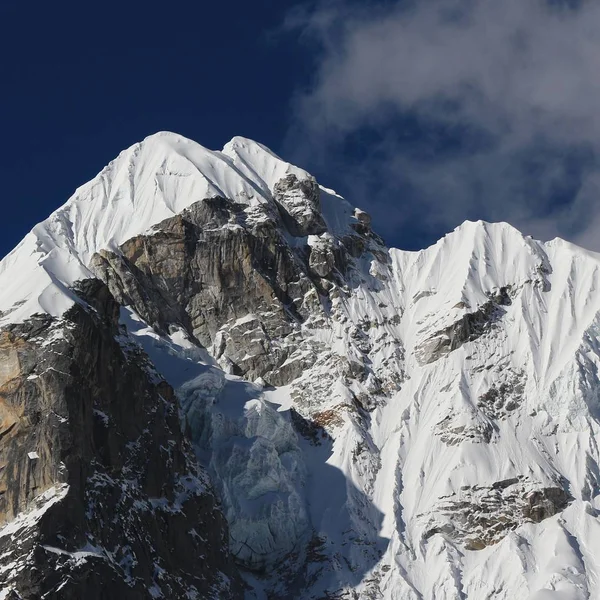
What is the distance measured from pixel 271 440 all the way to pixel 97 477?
1397 inches

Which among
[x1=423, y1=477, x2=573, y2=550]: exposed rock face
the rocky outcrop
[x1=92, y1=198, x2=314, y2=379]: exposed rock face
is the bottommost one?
[x1=423, y1=477, x2=573, y2=550]: exposed rock face

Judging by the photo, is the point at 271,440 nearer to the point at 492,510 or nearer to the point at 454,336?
the point at 492,510

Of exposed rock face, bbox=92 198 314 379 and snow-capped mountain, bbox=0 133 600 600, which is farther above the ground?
exposed rock face, bbox=92 198 314 379

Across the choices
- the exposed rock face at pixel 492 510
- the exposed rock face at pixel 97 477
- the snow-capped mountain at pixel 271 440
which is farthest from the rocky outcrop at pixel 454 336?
the exposed rock face at pixel 97 477

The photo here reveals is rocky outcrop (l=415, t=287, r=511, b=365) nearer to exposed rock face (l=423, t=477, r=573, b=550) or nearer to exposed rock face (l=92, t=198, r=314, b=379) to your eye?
exposed rock face (l=92, t=198, r=314, b=379)

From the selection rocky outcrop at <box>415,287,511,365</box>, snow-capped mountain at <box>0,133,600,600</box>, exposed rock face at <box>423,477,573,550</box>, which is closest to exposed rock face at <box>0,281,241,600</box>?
snow-capped mountain at <box>0,133,600,600</box>

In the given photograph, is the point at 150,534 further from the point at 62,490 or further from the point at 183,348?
the point at 183,348

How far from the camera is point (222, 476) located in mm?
169000

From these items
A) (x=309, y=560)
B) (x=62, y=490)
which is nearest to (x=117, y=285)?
(x=309, y=560)

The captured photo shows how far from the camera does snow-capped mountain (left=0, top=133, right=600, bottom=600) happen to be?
140m

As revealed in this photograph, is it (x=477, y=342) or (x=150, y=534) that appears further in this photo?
(x=477, y=342)

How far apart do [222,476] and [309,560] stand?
14.1 m

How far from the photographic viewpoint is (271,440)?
570 ft

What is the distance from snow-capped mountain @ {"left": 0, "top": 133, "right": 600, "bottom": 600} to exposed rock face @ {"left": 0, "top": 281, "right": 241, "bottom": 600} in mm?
228
